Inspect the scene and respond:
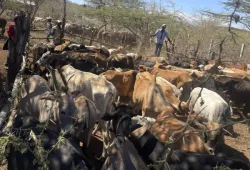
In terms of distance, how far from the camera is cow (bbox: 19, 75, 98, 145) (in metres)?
5.03

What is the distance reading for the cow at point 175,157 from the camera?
416 centimetres

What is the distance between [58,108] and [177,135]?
1.88m

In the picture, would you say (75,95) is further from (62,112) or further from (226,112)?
(226,112)

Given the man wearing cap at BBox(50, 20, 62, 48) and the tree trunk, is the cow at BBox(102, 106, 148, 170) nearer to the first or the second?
the tree trunk

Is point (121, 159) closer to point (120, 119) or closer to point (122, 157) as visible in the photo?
point (122, 157)

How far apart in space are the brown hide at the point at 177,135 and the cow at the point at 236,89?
5.83 m

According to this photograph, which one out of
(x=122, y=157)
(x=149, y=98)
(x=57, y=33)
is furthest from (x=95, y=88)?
(x=57, y=33)

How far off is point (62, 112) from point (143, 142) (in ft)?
4.79

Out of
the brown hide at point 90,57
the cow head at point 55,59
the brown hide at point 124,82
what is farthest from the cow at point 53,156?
the brown hide at point 90,57

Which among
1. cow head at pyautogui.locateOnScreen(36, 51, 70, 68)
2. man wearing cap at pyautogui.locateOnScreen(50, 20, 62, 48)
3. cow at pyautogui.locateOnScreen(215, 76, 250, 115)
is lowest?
cow at pyautogui.locateOnScreen(215, 76, 250, 115)

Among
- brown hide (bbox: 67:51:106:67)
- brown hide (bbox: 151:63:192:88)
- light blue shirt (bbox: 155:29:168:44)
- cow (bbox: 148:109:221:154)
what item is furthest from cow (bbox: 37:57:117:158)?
light blue shirt (bbox: 155:29:168:44)

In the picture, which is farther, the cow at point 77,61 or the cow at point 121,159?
the cow at point 77,61

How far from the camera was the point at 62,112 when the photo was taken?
17.0 ft

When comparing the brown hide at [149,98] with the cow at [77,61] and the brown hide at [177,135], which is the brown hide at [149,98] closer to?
the brown hide at [177,135]
